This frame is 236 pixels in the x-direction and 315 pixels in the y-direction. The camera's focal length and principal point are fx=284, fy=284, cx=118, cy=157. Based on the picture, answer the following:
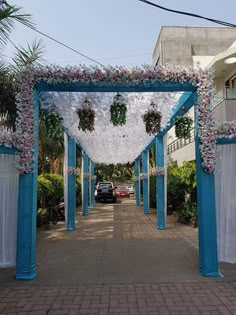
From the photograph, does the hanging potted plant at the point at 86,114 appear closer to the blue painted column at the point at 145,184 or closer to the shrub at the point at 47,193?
the shrub at the point at 47,193

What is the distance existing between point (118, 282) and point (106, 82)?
130 inches

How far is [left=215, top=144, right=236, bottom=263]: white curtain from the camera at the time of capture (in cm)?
519

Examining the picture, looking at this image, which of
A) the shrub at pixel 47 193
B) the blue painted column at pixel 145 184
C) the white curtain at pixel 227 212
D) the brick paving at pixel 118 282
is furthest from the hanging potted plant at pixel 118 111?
the blue painted column at pixel 145 184

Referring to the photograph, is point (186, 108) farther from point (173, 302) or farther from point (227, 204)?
point (173, 302)

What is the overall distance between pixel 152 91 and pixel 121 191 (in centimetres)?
2168

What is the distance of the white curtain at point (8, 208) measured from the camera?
5016 mm

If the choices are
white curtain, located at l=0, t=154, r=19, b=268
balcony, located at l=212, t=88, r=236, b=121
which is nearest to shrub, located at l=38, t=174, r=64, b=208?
white curtain, located at l=0, t=154, r=19, b=268

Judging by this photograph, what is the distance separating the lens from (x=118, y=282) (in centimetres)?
440

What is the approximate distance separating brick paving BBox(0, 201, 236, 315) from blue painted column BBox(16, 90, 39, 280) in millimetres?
215

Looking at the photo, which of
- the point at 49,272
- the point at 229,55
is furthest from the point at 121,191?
the point at 49,272

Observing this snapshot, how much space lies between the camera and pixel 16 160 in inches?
191

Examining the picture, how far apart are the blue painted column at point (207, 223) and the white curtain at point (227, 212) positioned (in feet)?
1.20

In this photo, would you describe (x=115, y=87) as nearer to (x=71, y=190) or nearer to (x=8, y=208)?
(x=8, y=208)

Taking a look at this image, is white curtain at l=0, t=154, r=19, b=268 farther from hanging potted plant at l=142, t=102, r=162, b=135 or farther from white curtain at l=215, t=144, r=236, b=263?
white curtain at l=215, t=144, r=236, b=263
